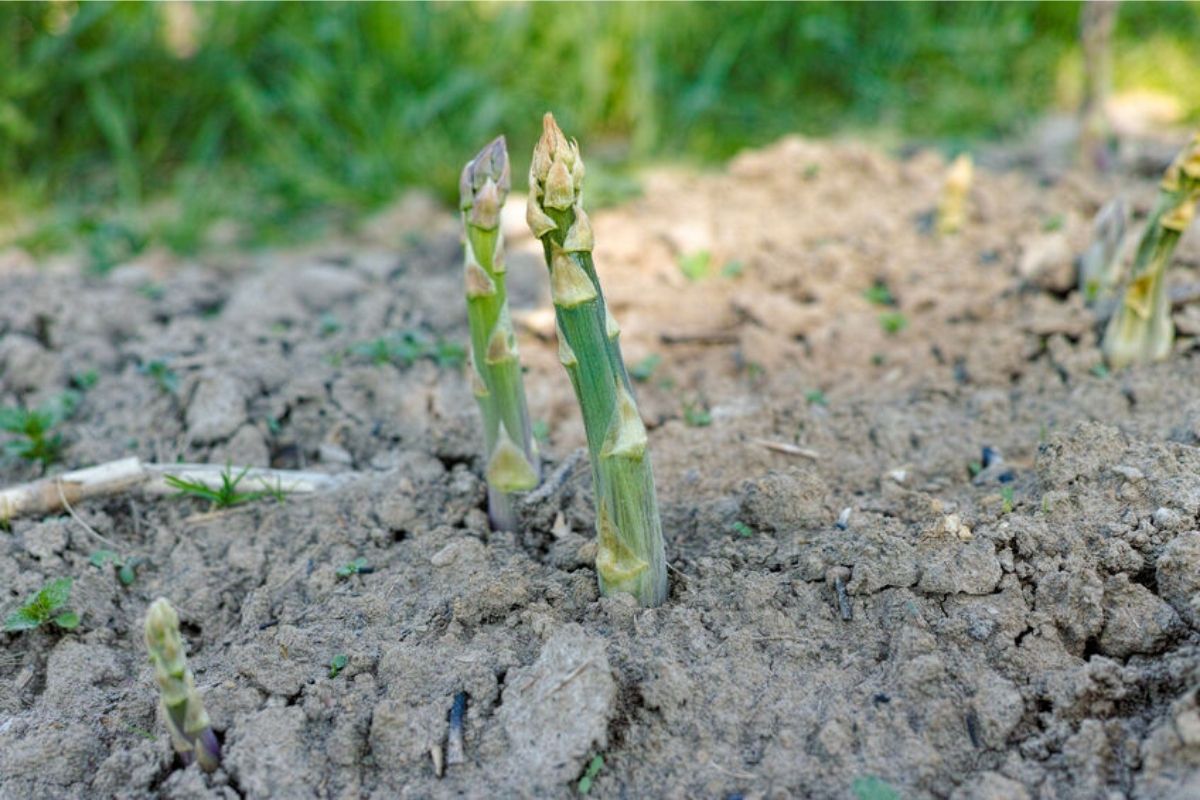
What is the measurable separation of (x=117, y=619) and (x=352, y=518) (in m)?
0.50

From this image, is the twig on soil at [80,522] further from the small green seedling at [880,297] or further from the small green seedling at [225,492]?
the small green seedling at [880,297]

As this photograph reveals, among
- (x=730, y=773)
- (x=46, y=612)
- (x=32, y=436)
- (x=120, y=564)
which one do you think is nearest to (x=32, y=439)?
(x=32, y=436)

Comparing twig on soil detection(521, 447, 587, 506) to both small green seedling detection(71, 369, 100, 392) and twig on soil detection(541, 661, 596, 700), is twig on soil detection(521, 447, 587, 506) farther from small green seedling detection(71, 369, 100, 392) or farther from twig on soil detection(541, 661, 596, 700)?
small green seedling detection(71, 369, 100, 392)

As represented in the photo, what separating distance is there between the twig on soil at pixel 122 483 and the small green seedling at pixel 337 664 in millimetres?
633

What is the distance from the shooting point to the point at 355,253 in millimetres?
4008

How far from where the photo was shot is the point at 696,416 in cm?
281

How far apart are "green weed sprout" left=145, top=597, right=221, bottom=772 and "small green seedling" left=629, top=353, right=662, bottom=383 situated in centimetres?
156

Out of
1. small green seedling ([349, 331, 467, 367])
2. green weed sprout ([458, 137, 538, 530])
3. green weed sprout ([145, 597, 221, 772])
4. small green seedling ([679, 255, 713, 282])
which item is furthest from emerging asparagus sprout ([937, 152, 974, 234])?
green weed sprout ([145, 597, 221, 772])

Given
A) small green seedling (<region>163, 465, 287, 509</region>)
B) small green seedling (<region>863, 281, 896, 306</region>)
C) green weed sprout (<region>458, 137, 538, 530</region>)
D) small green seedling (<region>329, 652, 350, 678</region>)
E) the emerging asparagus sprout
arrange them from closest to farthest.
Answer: small green seedling (<region>329, 652, 350, 678</region>) → green weed sprout (<region>458, 137, 538, 530</region>) → small green seedling (<region>163, 465, 287, 509</region>) → small green seedling (<region>863, 281, 896, 306</region>) → the emerging asparagus sprout

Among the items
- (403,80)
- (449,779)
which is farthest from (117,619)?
(403,80)

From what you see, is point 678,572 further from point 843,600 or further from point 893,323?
point 893,323

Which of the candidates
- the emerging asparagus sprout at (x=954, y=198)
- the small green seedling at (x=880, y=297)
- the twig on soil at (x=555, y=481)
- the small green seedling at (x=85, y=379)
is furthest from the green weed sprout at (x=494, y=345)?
the emerging asparagus sprout at (x=954, y=198)

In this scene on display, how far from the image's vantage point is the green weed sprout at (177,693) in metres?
1.60

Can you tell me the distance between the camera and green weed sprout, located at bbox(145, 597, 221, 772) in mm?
1602
